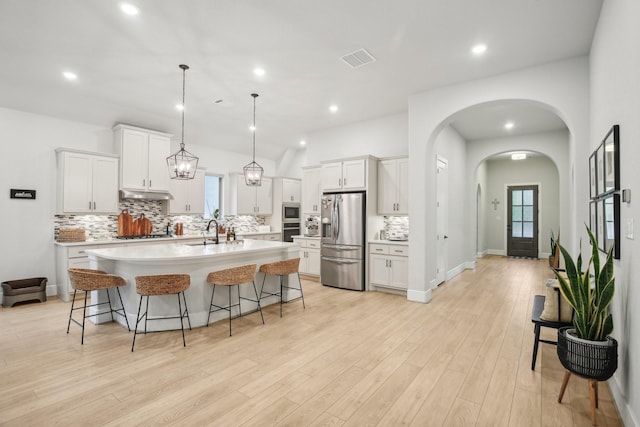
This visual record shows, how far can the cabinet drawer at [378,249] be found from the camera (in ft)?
18.4

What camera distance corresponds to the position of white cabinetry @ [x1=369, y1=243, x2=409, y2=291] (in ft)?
17.6

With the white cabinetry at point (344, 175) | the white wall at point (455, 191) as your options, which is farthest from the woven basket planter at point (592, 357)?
the white wall at point (455, 191)

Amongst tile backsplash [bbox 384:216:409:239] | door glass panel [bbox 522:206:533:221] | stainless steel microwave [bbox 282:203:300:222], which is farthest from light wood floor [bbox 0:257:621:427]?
door glass panel [bbox 522:206:533:221]

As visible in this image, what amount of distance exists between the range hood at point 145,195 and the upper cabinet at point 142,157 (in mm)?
74

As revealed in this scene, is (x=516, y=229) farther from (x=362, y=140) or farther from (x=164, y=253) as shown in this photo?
(x=164, y=253)

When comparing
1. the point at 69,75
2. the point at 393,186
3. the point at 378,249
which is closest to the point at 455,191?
the point at 393,186

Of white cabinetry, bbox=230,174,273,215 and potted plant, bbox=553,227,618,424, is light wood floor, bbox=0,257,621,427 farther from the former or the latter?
white cabinetry, bbox=230,174,273,215

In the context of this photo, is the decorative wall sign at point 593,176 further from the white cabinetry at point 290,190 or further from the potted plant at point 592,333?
the white cabinetry at point 290,190

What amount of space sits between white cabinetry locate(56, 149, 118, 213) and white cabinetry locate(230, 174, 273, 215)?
259 cm

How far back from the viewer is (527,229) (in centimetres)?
1006

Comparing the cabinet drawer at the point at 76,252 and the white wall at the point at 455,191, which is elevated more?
the white wall at the point at 455,191

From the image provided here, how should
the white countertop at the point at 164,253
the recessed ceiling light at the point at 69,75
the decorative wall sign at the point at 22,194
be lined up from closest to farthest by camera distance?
the white countertop at the point at 164,253
the recessed ceiling light at the point at 69,75
the decorative wall sign at the point at 22,194

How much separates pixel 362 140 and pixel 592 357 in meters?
5.22

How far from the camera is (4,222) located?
4.99 meters
